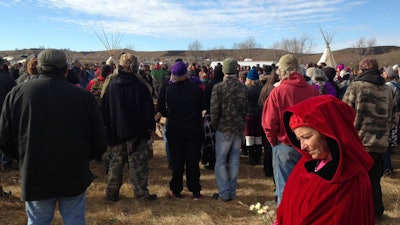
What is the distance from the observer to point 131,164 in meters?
4.89

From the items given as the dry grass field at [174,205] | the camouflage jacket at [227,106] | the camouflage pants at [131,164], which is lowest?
the dry grass field at [174,205]

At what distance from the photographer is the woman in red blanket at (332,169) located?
1.72 metres

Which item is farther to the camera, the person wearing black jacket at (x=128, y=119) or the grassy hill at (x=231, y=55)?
the grassy hill at (x=231, y=55)

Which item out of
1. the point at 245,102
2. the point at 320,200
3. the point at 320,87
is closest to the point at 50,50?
the point at 320,200

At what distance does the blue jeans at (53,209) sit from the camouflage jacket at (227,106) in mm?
2387

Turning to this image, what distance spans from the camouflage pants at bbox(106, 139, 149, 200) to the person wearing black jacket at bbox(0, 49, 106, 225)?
198 cm

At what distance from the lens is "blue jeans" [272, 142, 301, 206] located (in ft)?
12.2

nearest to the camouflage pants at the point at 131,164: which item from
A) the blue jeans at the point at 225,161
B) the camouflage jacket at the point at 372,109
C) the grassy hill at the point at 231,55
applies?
the blue jeans at the point at 225,161

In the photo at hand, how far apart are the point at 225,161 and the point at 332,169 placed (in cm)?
321

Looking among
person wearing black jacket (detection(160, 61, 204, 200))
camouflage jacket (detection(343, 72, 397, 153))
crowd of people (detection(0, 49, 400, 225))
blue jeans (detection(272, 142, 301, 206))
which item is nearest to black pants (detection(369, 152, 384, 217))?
crowd of people (detection(0, 49, 400, 225))

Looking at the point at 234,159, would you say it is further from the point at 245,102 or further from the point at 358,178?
the point at 358,178

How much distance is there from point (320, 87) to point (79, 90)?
3.95 meters

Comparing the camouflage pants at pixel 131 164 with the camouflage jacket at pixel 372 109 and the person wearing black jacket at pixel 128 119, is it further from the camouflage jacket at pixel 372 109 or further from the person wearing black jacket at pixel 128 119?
the camouflage jacket at pixel 372 109

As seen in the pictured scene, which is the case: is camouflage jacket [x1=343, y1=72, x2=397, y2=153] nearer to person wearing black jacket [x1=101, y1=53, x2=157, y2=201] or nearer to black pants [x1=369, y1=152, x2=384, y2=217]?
black pants [x1=369, y1=152, x2=384, y2=217]
